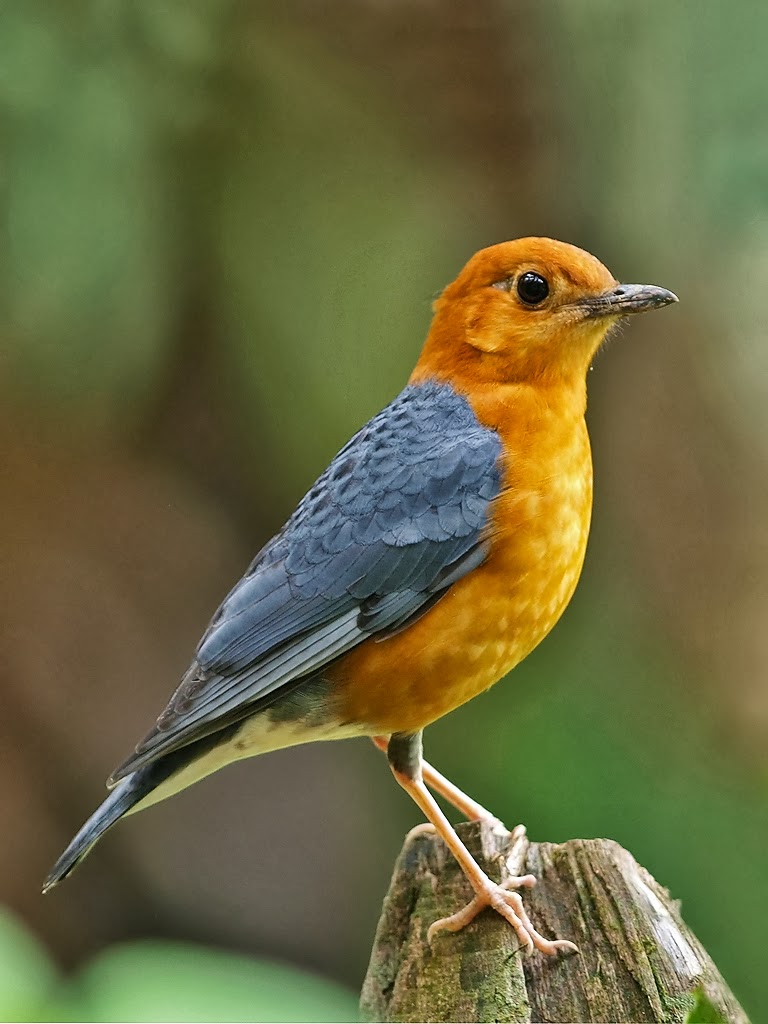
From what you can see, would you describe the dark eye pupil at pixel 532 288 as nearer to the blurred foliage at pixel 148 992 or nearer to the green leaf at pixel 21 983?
the blurred foliage at pixel 148 992

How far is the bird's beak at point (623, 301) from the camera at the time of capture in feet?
11.1

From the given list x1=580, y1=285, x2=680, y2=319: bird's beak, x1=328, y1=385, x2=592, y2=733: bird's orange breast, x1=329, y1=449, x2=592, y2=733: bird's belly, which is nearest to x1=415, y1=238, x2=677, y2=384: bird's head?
x1=580, y1=285, x2=680, y2=319: bird's beak

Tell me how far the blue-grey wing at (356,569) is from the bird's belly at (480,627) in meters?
0.06

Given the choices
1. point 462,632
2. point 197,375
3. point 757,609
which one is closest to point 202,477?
point 197,375

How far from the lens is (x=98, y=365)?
5.39m

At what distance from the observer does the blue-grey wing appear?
3363 millimetres

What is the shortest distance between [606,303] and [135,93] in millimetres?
2807

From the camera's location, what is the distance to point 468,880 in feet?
11.5

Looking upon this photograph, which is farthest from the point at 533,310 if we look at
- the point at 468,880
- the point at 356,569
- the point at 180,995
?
the point at 180,995

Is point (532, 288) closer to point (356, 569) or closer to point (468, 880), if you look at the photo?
point (356, 569)

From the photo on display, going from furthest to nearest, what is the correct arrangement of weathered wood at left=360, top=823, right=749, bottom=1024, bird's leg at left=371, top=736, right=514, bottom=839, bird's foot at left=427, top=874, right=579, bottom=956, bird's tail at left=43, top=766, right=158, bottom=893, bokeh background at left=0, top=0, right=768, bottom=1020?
bokeh background at left=0, top=0, right=768, bottom=1020 → bird's leg at left=371, top=736, right=514, bottom=839 → bird's tail at left=43, top=766, right=158, bottom=893 → bird's foot at left=427, top=874, right=579, bottom=956 → weathered wood at left=360, top=823, right=749, bottom=1024

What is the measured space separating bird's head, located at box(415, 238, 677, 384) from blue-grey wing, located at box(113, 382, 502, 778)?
18 cm

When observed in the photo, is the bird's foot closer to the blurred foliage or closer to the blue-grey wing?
the blue-grey wing

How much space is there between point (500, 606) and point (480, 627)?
0.08m
